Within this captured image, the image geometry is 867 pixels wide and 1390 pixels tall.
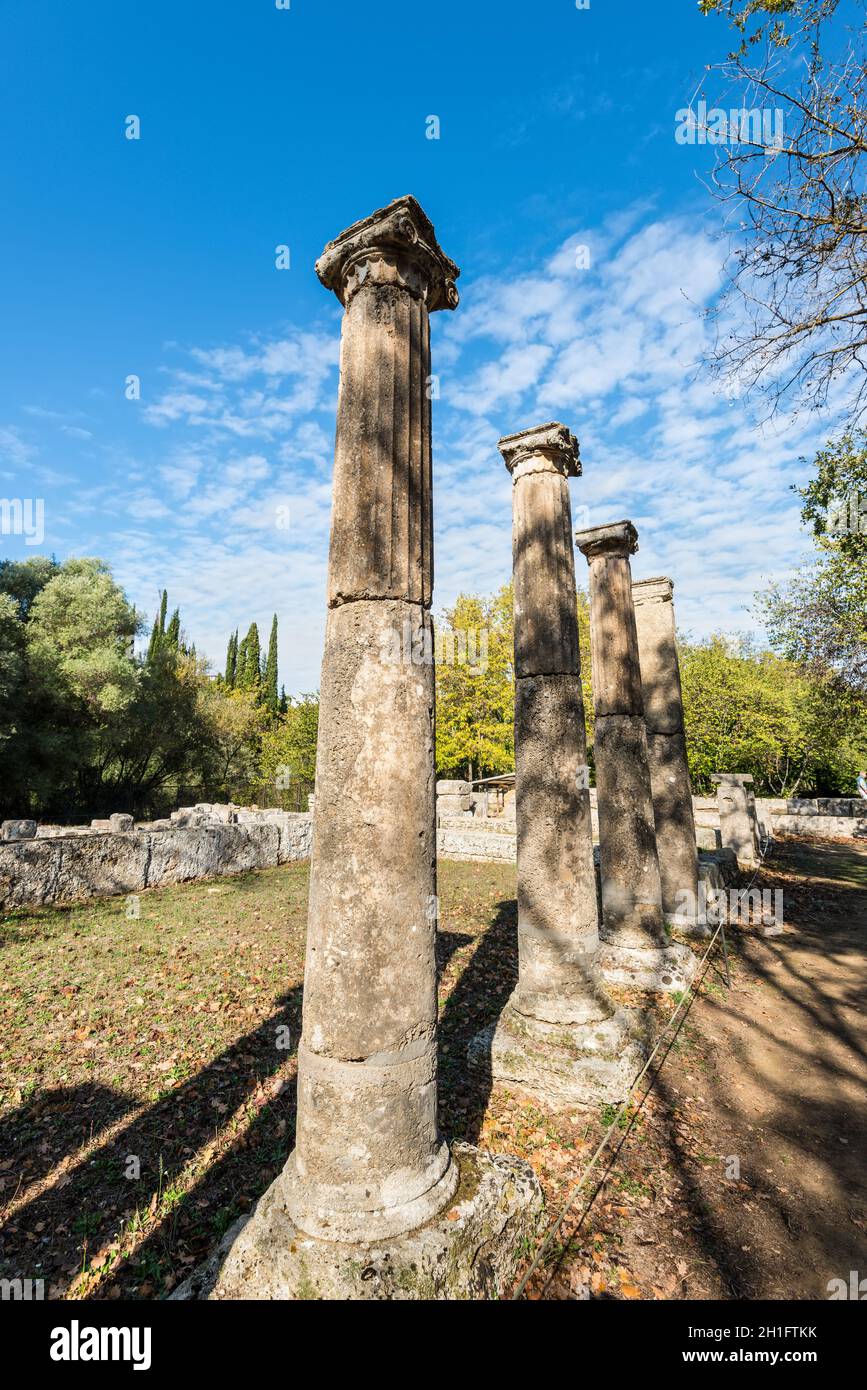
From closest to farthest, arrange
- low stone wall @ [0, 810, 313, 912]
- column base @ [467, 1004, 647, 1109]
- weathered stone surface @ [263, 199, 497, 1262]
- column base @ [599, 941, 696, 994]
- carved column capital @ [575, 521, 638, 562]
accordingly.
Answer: weathered stone surface @ [263, 199, 497, 1262] → column base @ [467, 1004, 647, 1109] → column base @ [599, 941, 696, 994] → carved column capital @ [575, 521, 638, 562] → low stone wall @ [0, 810, 313, 912]

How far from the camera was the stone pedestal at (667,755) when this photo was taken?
29.4ft

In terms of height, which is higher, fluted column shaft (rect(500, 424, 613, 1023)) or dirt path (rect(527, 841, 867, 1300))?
fluted column shaft (rect(500, 424, 613, 1023))

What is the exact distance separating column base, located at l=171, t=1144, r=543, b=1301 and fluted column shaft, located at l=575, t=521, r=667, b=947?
4.52m

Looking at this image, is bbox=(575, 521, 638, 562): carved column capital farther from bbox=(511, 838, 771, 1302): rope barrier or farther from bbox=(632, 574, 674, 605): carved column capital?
bbox=(511, 838, 771, 1302): rope barrier

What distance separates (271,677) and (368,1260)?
1959 inches

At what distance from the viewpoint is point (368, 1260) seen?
7.70 feet

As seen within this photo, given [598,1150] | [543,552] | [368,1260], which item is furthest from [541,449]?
[368,1260]

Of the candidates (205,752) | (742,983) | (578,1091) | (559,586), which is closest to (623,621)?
(559,586)

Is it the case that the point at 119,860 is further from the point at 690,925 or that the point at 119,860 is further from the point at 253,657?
the point at 253,657

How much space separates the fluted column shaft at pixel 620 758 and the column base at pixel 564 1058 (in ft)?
7.38

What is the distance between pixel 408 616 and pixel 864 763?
29.1 metres

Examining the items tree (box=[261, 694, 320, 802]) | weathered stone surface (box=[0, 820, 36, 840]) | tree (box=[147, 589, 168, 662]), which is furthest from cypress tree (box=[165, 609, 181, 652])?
weathered stone surface (box=[0, 820, 36, 840])

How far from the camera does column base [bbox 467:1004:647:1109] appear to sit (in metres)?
4.38

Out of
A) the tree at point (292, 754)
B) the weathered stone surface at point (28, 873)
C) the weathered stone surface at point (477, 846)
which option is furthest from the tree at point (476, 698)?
the weathered stone surface at point (28, 873)
